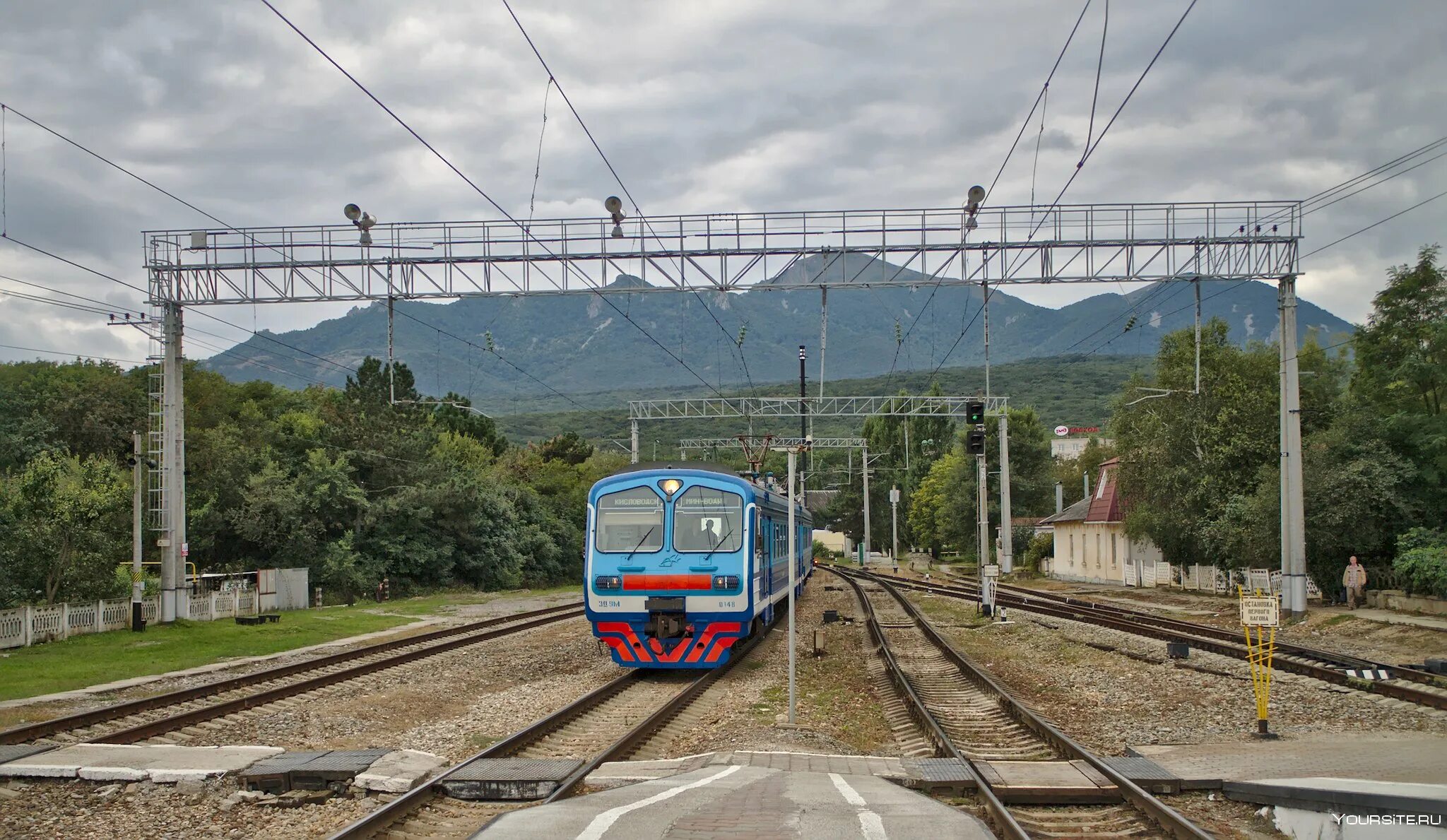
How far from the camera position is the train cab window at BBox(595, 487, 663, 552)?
1791cm

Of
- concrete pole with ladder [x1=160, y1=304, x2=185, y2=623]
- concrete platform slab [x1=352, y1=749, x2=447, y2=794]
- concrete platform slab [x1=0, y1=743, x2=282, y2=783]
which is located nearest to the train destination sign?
concrete platform slab [x1=352, y1=749, x2=447, y2=794]

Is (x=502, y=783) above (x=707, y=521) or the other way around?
the other way around

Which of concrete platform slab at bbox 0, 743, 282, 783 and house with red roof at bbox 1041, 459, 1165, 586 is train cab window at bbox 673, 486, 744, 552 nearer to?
concrete platform slab at bbox 0, 743, 282, 783

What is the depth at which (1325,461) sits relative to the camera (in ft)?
102

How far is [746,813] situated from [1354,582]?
25.9 metres

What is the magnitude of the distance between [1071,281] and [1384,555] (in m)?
14.3

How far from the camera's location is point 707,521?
1798cm

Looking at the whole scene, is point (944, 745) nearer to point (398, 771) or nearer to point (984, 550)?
point (398, 771)

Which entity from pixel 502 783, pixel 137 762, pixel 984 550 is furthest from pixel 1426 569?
pixel 137 762

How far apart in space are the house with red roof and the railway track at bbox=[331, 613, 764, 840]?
35974 millimetres

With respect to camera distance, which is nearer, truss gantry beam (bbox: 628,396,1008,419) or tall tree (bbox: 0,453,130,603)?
tall tree (bbox: 0,453,130,603)

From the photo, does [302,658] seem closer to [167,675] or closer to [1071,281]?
[167,675]

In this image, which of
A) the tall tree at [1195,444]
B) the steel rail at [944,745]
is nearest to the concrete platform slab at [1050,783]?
the steel rail at [944,745]

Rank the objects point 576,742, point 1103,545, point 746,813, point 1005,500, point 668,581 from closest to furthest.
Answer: point 746,813 → point 576,742 → point 668,581 → point 1005,500 → point 1103,545
